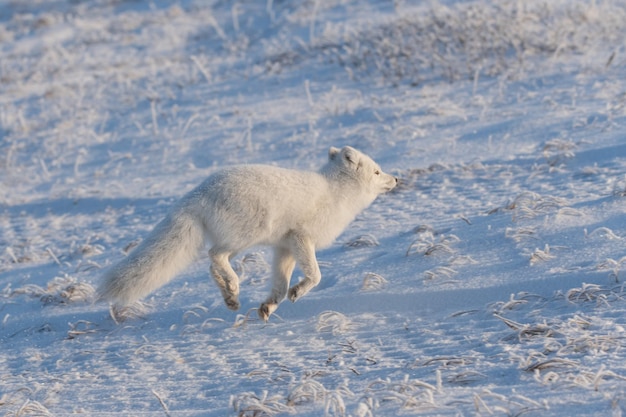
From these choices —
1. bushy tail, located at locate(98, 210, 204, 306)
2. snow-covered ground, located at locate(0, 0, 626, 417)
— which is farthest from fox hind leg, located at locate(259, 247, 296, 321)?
bushy tail, located at locate(98, 210, 204, 306)

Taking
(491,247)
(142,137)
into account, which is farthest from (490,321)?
(142,137)

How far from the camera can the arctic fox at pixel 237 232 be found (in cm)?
446

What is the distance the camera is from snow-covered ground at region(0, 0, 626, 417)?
3.82 meters

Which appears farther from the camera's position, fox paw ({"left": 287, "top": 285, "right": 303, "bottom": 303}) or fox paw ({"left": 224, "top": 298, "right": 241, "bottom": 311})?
fox paw ({"left": 224, "top": 298, "right": 241, "bottom": 311})

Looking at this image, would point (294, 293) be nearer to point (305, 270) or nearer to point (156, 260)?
point (305, 270)

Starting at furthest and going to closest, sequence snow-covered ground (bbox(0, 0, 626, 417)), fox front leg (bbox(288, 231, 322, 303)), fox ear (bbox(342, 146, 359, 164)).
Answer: fox ear (bbox(342, 146, 359, 164)) → fox front leg (bbox(288, 231, 322, 303)) → snow-covered ground (bbox(0, 0, 626, 417))

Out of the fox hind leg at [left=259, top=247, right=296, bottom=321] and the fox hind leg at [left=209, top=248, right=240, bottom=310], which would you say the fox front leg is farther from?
the fox hind leg at [left=209, top=248, right=240, bottom=310]

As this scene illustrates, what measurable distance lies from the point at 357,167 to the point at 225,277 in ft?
3.94

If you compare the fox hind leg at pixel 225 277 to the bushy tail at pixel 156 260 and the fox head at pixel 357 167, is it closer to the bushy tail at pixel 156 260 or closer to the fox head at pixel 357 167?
the bushy tail at pixel 156 260

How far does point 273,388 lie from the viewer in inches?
151

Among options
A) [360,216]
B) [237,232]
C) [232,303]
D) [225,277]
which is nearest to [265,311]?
[232,303]

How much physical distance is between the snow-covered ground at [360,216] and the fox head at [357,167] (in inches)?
21.4

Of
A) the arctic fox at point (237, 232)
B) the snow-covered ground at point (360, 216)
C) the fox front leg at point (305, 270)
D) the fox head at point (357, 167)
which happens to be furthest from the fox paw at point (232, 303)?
the fox head at point (357, 167)

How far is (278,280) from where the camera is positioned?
4.97 m
